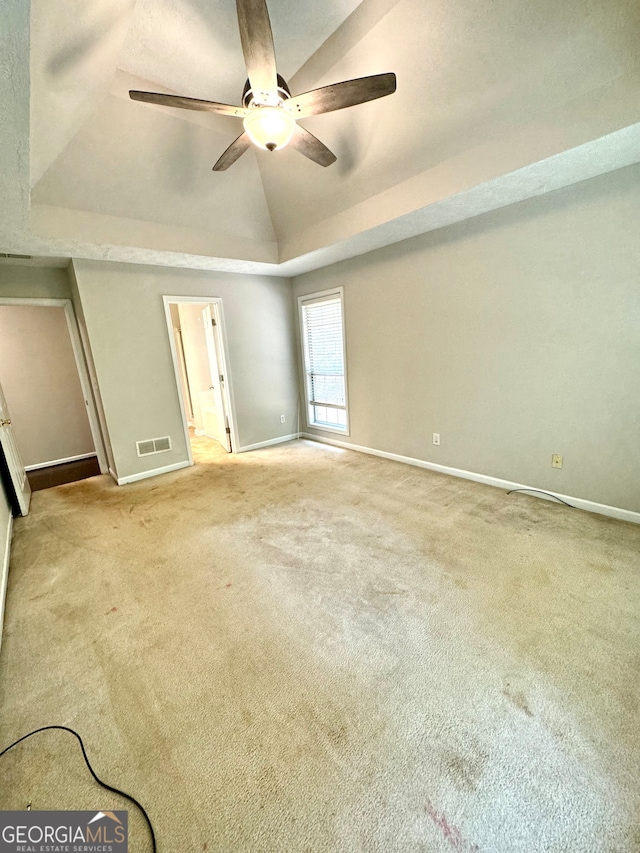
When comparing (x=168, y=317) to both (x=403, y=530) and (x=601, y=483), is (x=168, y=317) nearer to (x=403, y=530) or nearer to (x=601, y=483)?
(x=403, y=530)

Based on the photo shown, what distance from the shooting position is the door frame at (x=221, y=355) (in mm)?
3988

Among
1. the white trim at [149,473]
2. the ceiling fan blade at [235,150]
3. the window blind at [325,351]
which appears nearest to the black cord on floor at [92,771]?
the white trim at [149,473]

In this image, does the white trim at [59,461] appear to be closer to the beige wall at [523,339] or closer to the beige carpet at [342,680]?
the beige carpet at [342,680]

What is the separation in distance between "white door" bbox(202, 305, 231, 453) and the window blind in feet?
4.50

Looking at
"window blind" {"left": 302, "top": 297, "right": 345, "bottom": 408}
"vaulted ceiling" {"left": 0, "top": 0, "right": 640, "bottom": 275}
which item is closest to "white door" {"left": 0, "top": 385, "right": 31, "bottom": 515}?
"vaulted ceiling" {"left": 0, "top": 0, "right": 640, "bottom": 275}

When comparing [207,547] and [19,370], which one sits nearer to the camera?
[207,547]

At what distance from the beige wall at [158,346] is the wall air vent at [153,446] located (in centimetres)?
6

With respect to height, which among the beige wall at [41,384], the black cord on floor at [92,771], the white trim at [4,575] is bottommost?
the black cord on floor at [92,771]

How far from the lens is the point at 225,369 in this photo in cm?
458

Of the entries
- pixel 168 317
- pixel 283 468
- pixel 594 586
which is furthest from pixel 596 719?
pixel 168 317

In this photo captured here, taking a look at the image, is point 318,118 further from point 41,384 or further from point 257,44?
point 41,384

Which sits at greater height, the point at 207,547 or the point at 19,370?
the point at 19,370

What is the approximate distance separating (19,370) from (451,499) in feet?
19.0

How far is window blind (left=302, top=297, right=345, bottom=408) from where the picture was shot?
4566 mm
